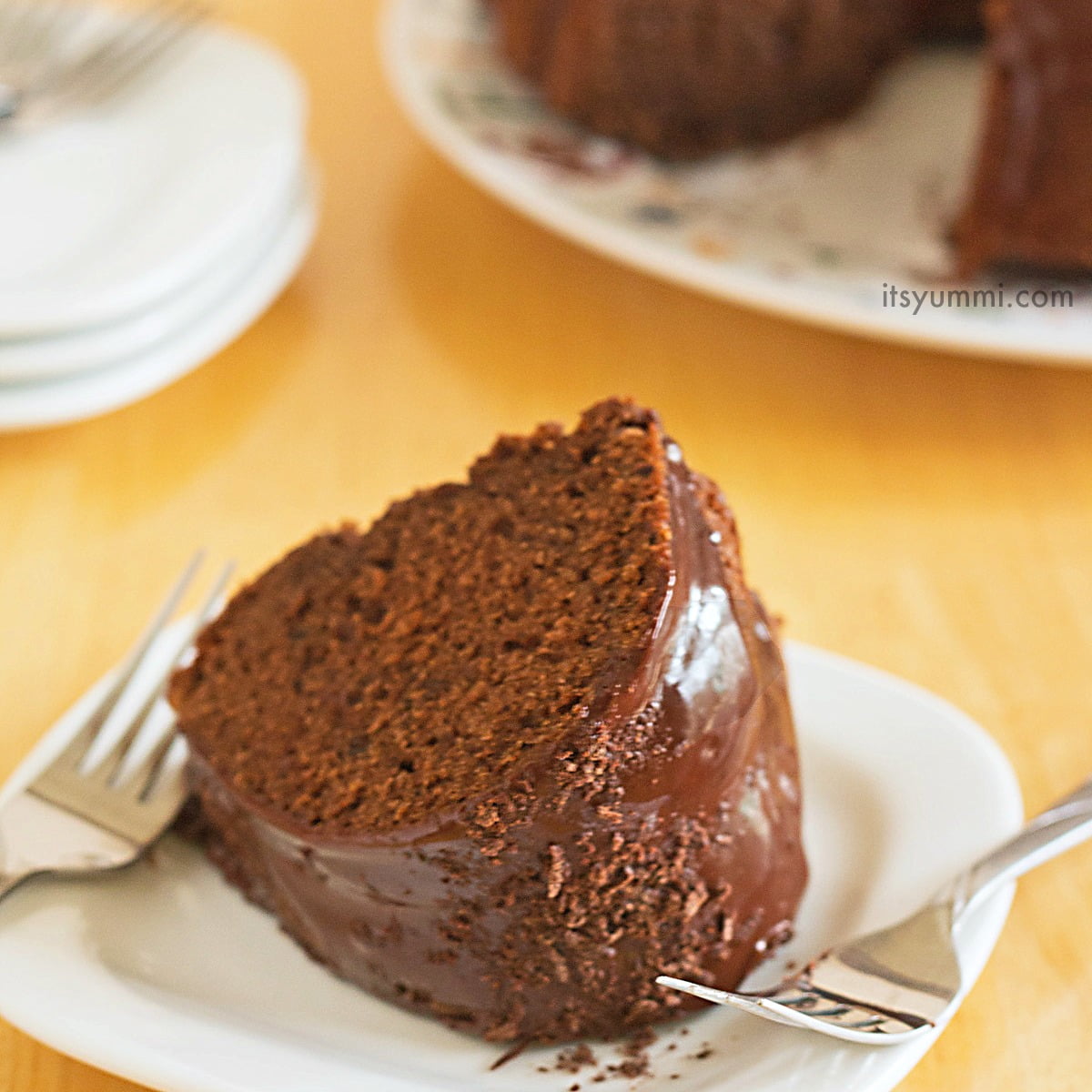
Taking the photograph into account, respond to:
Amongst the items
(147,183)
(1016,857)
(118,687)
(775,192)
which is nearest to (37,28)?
(147,183)

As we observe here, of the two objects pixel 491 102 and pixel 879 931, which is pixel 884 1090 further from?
pixel 491 102

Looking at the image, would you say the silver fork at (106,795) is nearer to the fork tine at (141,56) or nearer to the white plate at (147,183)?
the white plate at (147,183)

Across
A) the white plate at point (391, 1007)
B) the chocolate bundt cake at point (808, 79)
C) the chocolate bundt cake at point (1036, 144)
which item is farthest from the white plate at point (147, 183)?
→ the chocolate bundt cake at point (1036, 144)

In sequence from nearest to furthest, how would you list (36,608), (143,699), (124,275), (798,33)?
1. (143,699)
2. (36,608)
3. (124,275)
4. (798,33)

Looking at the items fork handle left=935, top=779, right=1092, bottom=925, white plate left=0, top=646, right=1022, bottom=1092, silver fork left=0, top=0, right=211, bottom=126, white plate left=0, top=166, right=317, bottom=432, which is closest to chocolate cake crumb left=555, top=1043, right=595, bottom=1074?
white plate left=0, top=646, right=1022, bottom=1092

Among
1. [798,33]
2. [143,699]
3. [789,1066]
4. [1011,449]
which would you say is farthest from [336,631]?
[798,33]

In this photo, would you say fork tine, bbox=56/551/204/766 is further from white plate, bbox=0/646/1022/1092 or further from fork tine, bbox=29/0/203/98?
fork tine, bbox=29/0/203/98
